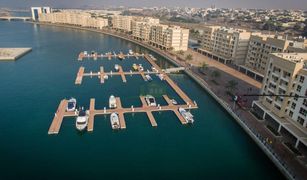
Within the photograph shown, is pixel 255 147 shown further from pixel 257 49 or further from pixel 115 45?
pixel 115 45

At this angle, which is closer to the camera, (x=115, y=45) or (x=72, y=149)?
(x=72, y=149)

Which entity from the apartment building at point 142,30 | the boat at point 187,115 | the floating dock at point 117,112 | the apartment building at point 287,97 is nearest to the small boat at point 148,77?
the floating dock at point 117,112

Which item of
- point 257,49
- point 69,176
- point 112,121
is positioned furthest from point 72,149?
point 257,49

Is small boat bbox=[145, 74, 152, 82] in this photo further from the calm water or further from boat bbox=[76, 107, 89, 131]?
boat bbox=[76, 107, 89, 131]

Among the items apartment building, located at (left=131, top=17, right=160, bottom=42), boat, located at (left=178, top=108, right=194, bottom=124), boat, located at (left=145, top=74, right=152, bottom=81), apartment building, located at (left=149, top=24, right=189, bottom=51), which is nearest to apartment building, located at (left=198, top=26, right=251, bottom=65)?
apartment building, located at (left=149, top=24, right=189, bottom=51)

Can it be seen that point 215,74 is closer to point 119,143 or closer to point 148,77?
point 148,77
